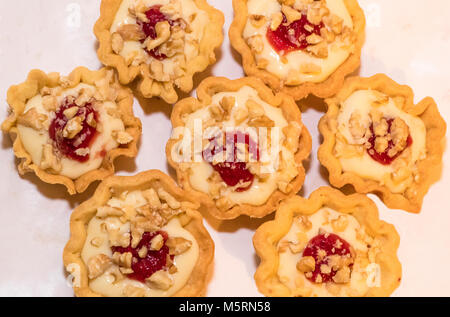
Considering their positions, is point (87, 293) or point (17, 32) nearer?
point (87, 293)

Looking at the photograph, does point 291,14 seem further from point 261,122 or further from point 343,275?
point 343,275

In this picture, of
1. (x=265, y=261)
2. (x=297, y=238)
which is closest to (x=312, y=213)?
(x=297, y=238)

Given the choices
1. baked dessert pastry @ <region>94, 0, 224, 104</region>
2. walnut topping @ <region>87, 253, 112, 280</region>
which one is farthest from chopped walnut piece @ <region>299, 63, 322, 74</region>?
walnut topping @ <region>87, 253, 112, 280</region>

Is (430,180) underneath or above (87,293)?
above

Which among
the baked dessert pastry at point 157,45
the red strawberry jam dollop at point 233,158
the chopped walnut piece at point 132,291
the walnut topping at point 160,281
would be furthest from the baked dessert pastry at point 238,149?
the chopped walnut piece at point 132,291

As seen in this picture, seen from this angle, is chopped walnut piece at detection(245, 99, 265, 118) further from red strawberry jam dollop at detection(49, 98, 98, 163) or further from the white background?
red strawberry jam dollop at detection(49, 98, 98, 163)
